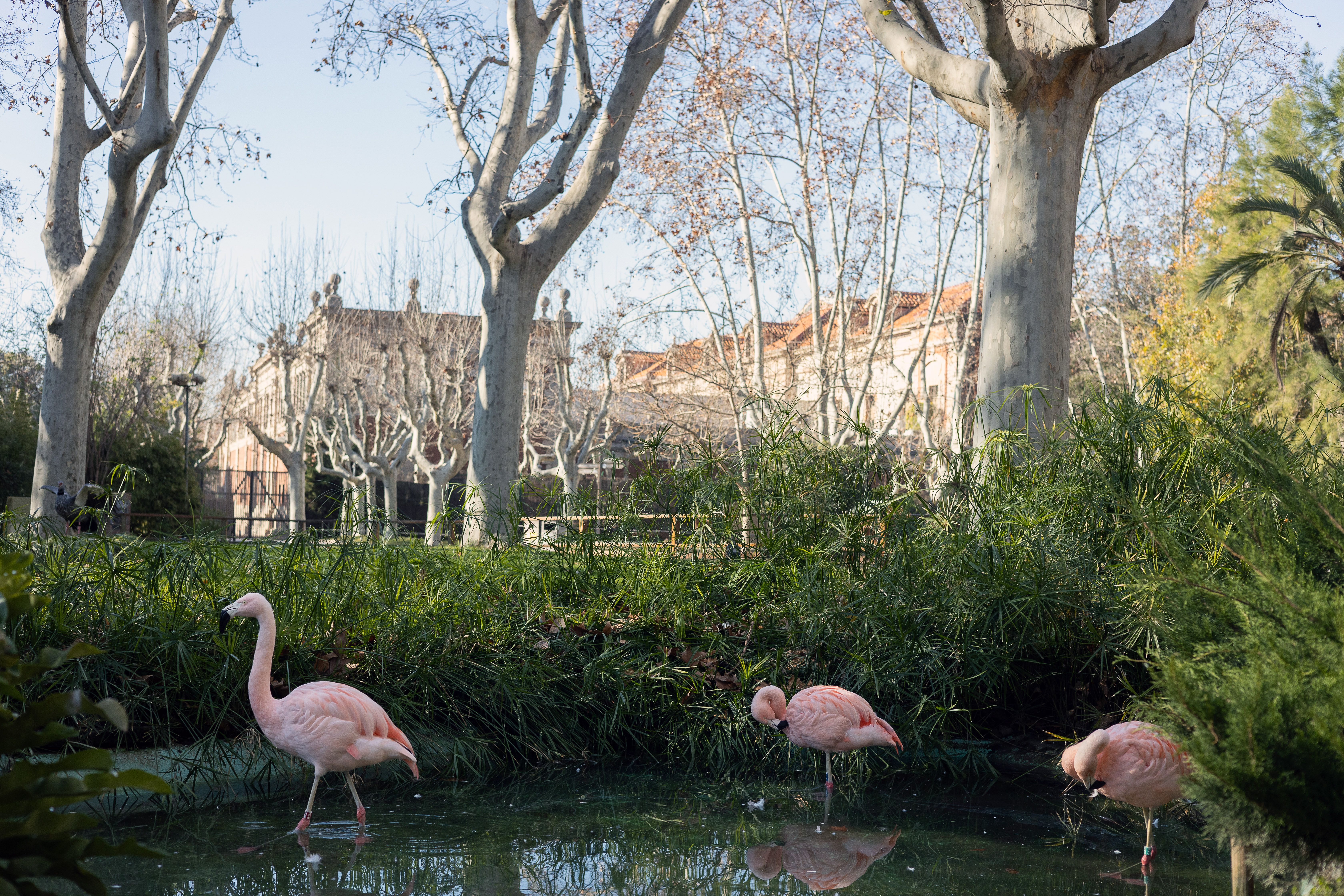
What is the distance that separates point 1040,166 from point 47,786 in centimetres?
689

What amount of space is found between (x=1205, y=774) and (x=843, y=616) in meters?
2.90

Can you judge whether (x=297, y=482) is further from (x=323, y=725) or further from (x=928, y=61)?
(x=323, y=725)

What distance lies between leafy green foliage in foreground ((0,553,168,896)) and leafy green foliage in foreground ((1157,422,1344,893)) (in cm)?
189

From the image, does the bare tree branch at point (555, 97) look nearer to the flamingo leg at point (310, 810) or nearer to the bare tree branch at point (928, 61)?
the bare tree branch at point (928, 61)

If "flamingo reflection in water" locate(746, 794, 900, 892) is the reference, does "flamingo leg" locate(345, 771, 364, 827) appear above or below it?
above

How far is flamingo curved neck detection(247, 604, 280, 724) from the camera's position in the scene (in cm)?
373

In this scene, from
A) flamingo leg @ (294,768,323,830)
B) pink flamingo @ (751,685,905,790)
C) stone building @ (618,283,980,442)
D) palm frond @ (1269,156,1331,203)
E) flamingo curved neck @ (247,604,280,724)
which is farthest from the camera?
stone building @ (618,283,980,442)

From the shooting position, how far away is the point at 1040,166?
22.7 ft

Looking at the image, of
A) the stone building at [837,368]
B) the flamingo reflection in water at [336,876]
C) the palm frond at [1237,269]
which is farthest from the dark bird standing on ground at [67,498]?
the palm frond at [1237,269]

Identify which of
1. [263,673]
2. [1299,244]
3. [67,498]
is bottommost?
[263,673]

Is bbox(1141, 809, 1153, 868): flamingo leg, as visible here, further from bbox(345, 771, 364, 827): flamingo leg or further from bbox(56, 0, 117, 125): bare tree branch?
bbox(56, 0, 117, 125): bare tree branch

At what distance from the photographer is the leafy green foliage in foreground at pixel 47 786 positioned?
5.07ft

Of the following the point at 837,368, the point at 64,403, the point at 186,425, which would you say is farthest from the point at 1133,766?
the point at 186,425

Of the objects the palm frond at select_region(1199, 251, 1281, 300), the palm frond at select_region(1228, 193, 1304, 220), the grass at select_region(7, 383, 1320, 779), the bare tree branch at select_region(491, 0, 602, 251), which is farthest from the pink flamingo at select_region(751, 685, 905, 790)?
the palm frond at select_region(1228, 193, 1304, 220)
